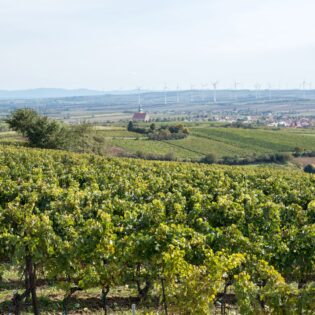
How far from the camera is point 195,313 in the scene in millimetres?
10062

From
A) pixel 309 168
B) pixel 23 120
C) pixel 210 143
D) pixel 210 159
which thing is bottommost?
pixel 309 168

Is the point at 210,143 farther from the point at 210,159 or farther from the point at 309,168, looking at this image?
the point at 309,168

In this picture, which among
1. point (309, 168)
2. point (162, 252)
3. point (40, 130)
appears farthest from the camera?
point (309, 168)

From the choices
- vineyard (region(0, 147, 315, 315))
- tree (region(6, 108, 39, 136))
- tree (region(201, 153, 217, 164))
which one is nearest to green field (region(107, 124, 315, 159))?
tree (region(201, 153, 217, 164))

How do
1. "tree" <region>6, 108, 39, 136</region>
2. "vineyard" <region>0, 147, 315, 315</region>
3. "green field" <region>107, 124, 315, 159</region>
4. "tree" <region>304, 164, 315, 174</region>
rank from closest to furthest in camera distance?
"vineyard" <region>0, 147, 315, 315</region>
"tree" <region>6, 108, 39, 136</region>
"tree" <region>304, 164, 315, 174</region>
"green field" <region>107, 124, 315, 159</region>

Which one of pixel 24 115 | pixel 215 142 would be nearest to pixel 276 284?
pixel 24 115

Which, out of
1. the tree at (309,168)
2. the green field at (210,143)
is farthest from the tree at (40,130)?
the tree at (309,168)

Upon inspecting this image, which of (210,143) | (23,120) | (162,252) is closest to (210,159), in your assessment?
(210,143)

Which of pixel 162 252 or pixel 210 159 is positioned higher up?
pixel 162 252

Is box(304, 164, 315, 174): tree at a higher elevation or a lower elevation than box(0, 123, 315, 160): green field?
lower

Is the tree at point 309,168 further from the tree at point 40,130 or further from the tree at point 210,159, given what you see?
the tree at point 40,130

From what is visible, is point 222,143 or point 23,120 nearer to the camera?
point 23,120

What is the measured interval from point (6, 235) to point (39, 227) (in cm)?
104

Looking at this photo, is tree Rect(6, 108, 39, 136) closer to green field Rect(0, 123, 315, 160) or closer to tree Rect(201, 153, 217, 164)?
green field Rect(0, 123, 315, 160)
